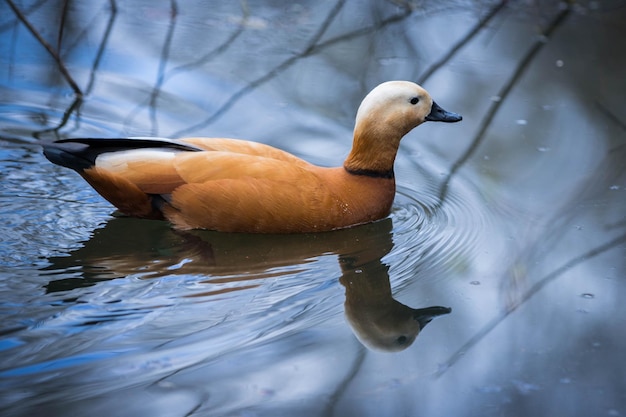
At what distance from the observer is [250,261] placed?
464cm

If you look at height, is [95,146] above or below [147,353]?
above

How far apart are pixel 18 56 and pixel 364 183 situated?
3.44 metres

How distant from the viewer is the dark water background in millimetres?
3627

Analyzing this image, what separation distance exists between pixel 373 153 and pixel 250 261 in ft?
3.35

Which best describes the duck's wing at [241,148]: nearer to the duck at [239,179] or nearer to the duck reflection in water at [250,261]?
the duck at [239,179]

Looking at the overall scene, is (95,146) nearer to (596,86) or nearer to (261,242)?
(261,242)

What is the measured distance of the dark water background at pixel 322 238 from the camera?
11.9 feet

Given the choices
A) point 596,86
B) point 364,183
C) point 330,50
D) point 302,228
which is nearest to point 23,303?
point 302,228

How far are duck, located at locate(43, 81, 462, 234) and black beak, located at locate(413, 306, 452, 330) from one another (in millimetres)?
935

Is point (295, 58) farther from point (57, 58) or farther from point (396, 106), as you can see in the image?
point (396, 106)

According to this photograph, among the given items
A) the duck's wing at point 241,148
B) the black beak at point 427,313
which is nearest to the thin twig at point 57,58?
the duck's wing at point 241,148

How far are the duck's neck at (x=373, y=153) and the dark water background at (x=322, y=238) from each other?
0.32 m

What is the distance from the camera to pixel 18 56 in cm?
716

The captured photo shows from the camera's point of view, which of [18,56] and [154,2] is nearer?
[18,56]
